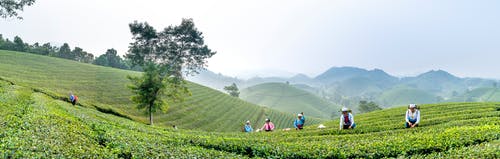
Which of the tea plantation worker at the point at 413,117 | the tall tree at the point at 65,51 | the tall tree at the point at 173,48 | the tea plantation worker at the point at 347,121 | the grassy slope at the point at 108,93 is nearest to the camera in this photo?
the tea plantation worker at the point at 413,117

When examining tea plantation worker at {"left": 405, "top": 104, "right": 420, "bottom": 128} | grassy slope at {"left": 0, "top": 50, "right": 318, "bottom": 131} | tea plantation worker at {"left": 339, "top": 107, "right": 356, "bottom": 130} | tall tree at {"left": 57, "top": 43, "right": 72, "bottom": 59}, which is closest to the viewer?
tea plantation worker at {"left": 405, "top": 104, "right": 420, "bottom": 128}

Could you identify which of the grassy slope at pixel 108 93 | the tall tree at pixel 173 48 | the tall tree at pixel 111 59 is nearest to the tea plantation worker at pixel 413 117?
the grassy slope at pixel 108 93

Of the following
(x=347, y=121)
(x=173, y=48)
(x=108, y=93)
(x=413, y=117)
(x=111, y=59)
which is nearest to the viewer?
(x=413, y=117)

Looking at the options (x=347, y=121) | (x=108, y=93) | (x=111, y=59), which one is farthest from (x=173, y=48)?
(x=111, y=59)

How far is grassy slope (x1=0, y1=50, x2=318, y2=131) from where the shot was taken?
5556 centimetres

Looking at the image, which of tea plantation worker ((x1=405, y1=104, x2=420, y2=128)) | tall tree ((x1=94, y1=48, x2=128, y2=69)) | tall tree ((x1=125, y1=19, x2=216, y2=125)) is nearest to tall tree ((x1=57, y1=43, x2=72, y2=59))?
tall tree ((x1=94, y1=48, x2=128, y2=69))

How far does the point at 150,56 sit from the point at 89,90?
14777 millimetres

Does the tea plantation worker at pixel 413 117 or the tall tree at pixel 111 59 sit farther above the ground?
the tall tree at pixel 111 59

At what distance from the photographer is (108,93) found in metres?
63.5

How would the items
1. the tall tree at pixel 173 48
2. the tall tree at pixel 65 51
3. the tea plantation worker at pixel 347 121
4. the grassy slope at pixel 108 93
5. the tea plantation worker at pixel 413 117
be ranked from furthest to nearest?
the tall tree at pixel 65 51, the tall tree at pixel 173 48, the grassy slope at pixel 108 93, the tea plantation worker at pixel 347 121, the tea plantation worker at pixel 413 117

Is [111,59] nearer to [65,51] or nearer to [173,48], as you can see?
[65,51]

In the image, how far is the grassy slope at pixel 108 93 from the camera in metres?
55.6

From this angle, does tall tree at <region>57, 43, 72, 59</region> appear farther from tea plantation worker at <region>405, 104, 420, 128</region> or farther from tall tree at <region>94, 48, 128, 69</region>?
tea plantation worker at <region>405, 104, 420, 128</region>

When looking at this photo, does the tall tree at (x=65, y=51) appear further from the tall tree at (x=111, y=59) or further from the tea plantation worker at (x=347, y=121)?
the tea plantation worker at (x=347, y=121)
